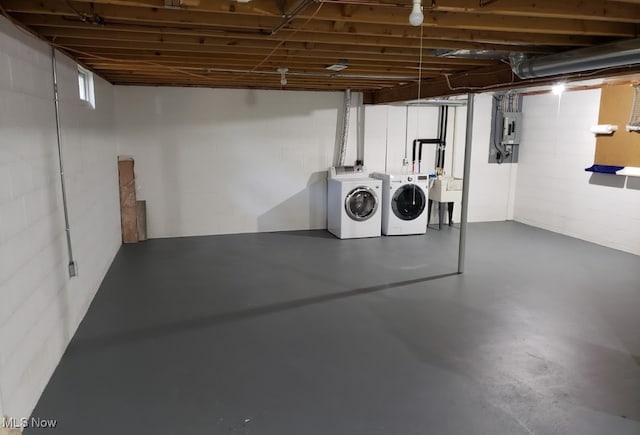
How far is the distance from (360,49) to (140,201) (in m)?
4.15

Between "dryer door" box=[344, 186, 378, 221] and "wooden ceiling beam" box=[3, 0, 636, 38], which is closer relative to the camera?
"wooden ceiling beam" box=[3, 0, 636, 38]

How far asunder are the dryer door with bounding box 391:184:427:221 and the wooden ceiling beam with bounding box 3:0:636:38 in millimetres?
3866

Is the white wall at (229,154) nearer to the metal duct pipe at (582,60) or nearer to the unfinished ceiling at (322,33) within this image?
the unfinished ceiling at (322,33)

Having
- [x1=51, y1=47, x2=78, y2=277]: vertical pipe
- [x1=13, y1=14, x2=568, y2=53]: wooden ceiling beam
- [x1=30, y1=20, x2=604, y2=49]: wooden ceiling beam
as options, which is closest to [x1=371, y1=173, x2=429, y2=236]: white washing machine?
[x1=13, y1=14, x2=568, y2=53]: wooden ceiling beam

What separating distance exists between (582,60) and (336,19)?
191 centimetres

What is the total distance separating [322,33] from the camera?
3195 mm

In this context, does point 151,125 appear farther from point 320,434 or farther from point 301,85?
point 320,434

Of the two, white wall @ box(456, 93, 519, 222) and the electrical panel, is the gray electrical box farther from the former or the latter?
white wall @ box(456, 93, 519, 222)

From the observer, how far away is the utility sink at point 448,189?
7201 mm

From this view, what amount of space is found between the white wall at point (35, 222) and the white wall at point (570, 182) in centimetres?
636

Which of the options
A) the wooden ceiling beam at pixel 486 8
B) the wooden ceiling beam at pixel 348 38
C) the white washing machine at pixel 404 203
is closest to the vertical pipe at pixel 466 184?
the wooden ceiling beam at pixel 348 38

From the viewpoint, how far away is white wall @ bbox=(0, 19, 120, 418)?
2.34 m

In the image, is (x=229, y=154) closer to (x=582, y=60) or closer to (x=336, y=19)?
(x=336, y=19)

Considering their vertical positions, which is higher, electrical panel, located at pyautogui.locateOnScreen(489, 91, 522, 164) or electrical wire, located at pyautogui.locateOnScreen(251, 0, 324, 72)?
electrical wire, located at pyautogui.locateOnScreen(251, 0, 324, 72)
